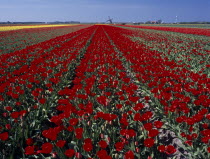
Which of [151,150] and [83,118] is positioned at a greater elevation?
[83,118]

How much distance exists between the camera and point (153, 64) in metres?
7.93

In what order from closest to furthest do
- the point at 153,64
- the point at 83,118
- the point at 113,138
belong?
1. the point at 113,138
2. the point at 83,118
3. the point at 153,64

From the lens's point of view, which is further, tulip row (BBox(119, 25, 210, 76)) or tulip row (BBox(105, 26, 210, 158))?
tulip row (BBox(119, 25, 210, 76))

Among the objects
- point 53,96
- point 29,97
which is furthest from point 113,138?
point 29,97

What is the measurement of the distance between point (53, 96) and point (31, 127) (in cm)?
158

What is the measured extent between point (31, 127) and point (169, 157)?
2568 millimetres

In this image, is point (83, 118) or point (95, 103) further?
point (95, 103)

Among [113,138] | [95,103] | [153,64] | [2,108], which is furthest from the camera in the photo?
[153,64]

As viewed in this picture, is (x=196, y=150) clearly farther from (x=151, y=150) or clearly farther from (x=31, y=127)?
(x=31, y=127)

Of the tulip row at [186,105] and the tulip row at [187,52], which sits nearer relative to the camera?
the tulip row at [186,105]

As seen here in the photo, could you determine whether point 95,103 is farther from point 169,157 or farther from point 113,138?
point 169,157

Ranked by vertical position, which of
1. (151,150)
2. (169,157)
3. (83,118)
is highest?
(83,118)

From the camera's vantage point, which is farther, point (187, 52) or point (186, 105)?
point (187, 52)

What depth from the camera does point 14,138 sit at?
3369 millimetres
